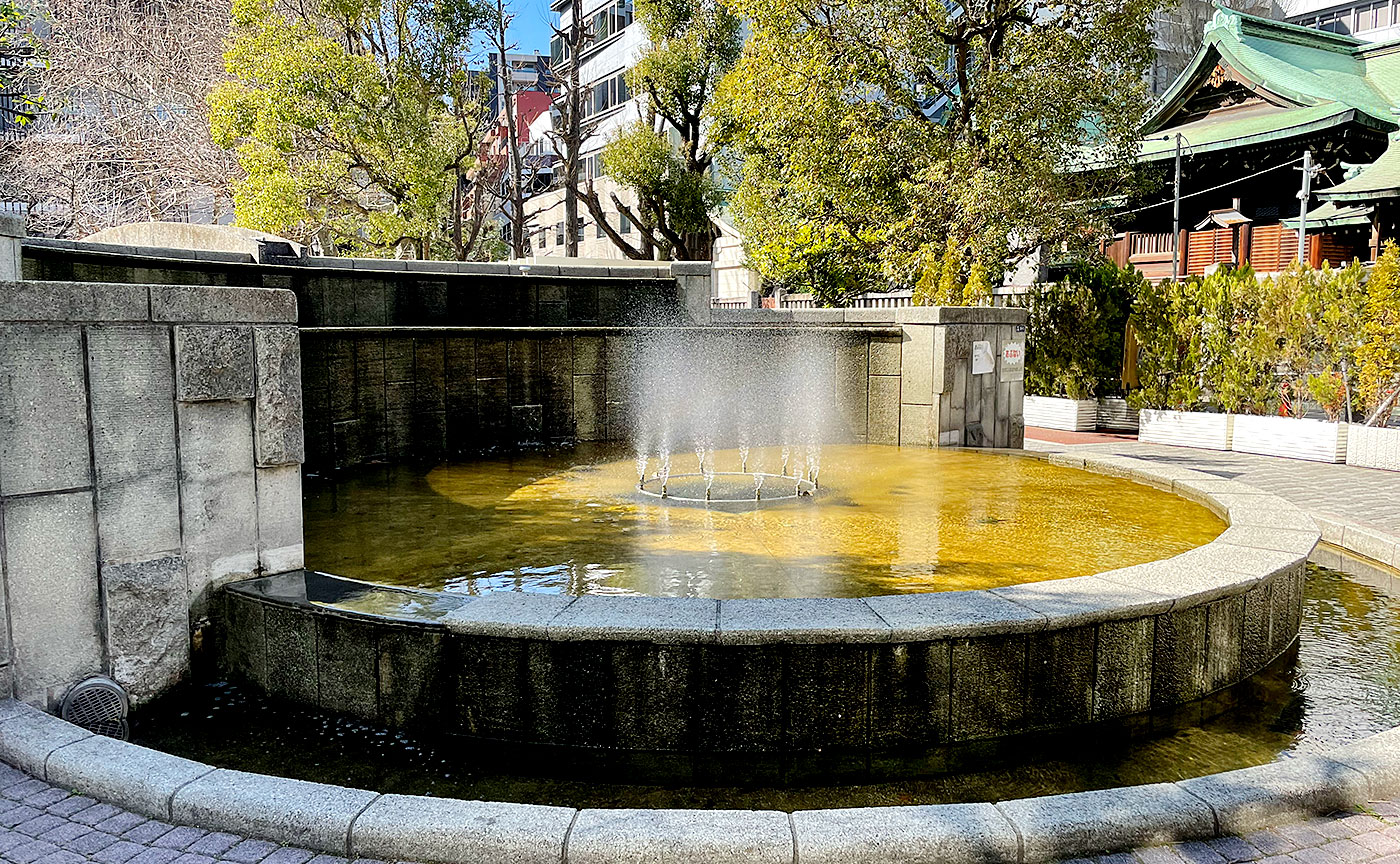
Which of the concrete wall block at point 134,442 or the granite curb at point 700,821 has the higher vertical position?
the concrete wall block at point 134,442

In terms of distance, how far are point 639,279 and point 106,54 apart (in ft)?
71.0

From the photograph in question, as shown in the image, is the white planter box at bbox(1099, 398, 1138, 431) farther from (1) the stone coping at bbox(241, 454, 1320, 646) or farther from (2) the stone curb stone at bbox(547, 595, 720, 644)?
(2) the stone curb stone at bbox(547, 595, 720, 644)

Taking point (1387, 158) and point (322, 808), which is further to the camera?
point (1387, 158)

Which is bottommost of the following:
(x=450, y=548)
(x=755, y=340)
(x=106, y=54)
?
(x=450, y=548)

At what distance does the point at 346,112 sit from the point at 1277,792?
19703mm

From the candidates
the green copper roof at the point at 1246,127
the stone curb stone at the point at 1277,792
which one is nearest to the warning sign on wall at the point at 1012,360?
the stone curb stone at the point at 1277,792

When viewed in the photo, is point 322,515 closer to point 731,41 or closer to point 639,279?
point 639,279

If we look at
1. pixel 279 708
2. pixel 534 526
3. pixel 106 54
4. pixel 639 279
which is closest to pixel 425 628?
pixel 279 708

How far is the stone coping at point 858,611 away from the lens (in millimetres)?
4344

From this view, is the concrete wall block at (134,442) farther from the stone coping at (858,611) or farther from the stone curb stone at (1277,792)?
the stone curb stone at (1277,792)

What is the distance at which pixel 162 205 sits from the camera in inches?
1136

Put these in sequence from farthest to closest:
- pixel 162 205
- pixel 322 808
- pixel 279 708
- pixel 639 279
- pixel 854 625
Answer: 1. pixel 162 205
2. pixel 639 279
3. pixel 279 708
4. pixel 854 625
5. pixel 322 808

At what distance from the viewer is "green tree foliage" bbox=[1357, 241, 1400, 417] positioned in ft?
42.2

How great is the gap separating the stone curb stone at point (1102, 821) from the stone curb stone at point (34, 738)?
359cm
